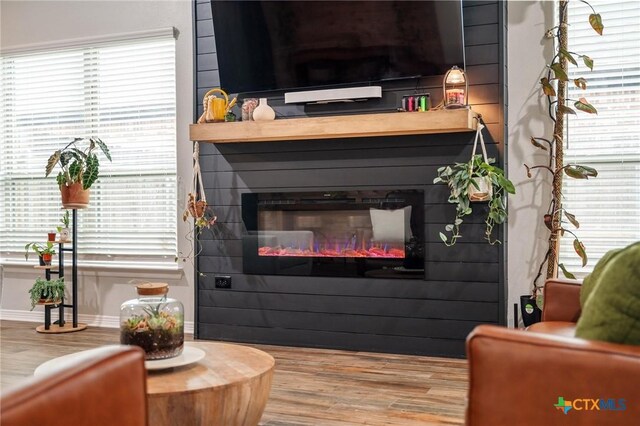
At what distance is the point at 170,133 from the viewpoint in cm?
505

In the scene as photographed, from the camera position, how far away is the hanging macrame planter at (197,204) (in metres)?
4.55

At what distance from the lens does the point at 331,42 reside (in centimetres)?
421

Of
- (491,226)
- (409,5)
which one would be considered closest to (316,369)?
(491,226)

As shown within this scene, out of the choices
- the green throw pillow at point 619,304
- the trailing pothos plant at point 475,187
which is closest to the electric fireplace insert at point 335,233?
the trailing pothos plant at point 475,187

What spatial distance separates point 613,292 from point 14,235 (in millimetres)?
5341

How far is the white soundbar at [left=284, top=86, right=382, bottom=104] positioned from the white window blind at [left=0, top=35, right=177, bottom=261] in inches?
46.2

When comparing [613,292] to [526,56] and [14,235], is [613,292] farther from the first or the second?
[14,235]

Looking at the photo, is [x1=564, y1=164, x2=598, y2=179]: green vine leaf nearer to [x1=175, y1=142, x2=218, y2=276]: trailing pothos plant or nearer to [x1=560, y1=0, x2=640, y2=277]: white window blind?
[x1=560, y1=0, x2=640, y2=277]: white window blind

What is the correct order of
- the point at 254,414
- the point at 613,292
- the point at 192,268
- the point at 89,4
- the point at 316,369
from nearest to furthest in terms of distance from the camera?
the point at 613,292
the point at 254,414
the point at 316,369
the point at 192,268
the point at 89,4

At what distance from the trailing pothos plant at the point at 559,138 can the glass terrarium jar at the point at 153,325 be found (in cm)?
248

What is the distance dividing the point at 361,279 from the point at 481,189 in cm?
98

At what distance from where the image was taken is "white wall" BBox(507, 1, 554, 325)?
409cm

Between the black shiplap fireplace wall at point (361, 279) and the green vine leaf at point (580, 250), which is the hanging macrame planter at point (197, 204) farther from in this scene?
the green vine leaf at point (580, 250)

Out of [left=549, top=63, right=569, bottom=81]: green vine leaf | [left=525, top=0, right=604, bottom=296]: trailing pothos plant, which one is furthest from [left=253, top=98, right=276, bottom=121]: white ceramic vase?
[left=549, top=63, right=569, bottom=81]: green vine leaf
